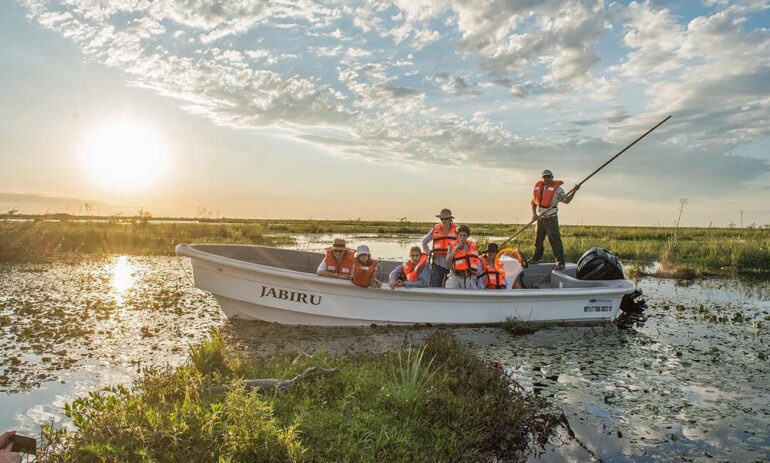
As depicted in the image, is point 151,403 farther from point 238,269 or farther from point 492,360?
point 492,360

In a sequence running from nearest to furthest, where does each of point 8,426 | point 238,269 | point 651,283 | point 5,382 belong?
point 8,426
point 5,382
point 238,269
point 651,283

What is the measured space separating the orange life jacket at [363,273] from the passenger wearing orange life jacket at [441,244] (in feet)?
6.25

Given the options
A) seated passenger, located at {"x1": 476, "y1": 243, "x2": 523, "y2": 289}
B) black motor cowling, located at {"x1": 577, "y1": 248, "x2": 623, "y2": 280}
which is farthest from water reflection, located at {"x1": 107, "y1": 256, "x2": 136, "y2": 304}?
black motor cowling, located at {"x1": 577, "y1": 248, "x2": 623, "y2": 280}

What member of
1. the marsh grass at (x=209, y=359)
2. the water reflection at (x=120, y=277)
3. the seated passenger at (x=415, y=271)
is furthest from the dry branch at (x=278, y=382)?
Answer: the water reflection at (x=120, y=277)

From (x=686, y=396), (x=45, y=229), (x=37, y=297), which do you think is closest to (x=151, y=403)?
(x=686, y=396)

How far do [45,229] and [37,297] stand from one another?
12094 mm

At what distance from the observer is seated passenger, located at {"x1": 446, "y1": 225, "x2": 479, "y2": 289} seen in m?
9.84

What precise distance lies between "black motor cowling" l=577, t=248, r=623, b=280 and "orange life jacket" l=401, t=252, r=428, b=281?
3859 mm

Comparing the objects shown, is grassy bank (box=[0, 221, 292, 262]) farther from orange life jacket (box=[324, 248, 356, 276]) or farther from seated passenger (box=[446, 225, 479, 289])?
seated passenger (box=[446, 225, 479, 289])

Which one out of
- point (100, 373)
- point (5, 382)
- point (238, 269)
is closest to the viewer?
point (5, 382)

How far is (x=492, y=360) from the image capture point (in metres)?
7.59

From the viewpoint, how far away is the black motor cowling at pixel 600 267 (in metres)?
11.0

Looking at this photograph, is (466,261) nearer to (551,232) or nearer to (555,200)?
(551,232)

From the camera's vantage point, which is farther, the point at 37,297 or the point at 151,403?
the point at 37,297
